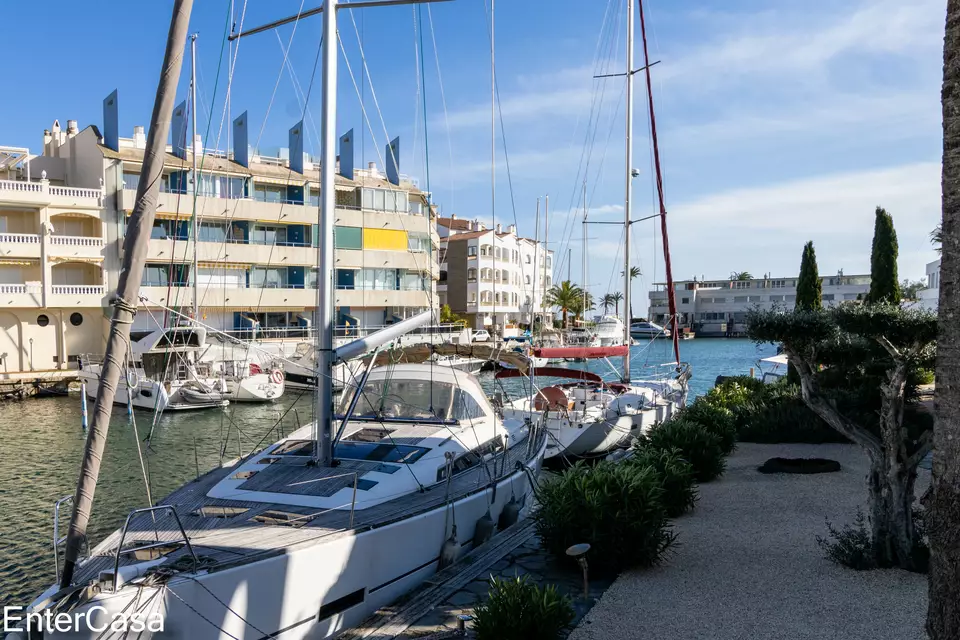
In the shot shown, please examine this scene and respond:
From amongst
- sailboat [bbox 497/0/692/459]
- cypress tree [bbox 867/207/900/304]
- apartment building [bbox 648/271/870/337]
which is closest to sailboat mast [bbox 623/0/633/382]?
sailboat [bbox 497/0/692/459]

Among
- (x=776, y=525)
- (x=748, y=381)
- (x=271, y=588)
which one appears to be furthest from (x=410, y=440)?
(x=748, y=381)

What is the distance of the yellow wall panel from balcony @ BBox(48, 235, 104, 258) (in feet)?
54.3

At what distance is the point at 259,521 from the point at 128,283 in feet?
11.3

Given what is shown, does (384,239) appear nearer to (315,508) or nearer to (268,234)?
(268,234)

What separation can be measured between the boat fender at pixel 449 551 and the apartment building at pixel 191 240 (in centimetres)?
2752

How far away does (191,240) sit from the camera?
4109 centimetres

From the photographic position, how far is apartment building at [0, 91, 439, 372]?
136 feet

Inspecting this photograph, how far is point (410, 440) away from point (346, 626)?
3.70m

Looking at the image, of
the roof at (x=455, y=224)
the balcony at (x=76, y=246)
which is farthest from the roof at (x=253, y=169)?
the roof at (x=455, y=224)

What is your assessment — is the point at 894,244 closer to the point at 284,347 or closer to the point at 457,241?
the point at 284,347

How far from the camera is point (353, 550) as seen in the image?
316 inches

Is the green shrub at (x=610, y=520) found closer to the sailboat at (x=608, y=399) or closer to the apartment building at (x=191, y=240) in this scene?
the sailboat at (x=608, y=399)

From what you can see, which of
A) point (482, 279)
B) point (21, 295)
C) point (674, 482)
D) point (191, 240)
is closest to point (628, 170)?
point (674, 482)

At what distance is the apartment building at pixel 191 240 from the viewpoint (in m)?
41.4
